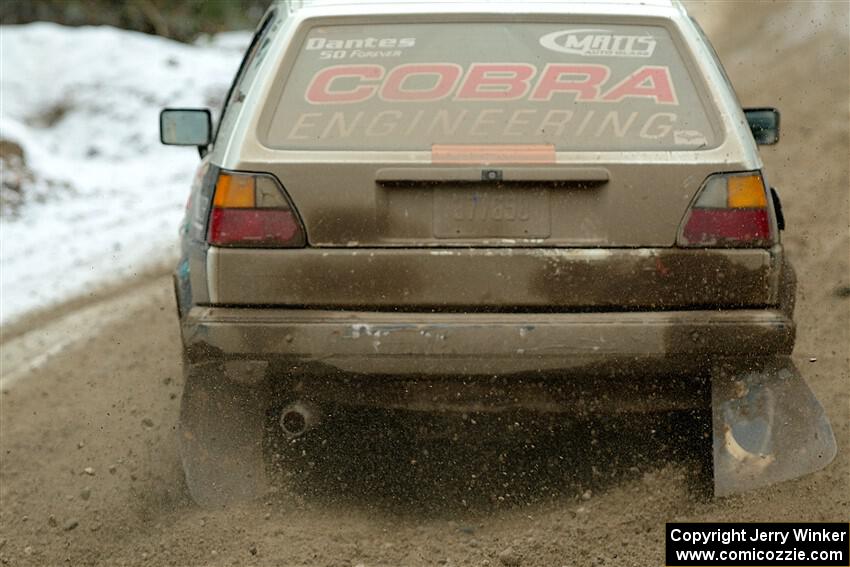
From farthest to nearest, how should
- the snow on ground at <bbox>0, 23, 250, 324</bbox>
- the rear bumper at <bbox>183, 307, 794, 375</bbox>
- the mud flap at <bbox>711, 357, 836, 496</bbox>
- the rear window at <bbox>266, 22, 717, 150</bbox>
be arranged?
1. the snow on ground at <bbox>0, 23, 250, 324</bbox>
2. the mud flap at <bbox>711, 357, 836, 496</bbox>
3. the rear window at <bbox>266, 22, 717, 150</bbox>
4. the rear bumper at <bbox>183, 307, 794, 375</bbox>

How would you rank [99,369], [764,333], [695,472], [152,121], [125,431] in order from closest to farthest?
[764,333] → [695,472] → [125,431] → [99,369] → [152,121]

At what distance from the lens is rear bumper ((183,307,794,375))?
3.94 m

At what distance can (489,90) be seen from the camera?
4.12 metres

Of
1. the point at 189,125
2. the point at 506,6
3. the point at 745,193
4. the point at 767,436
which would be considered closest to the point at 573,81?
the point at 506,6

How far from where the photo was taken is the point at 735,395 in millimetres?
4148

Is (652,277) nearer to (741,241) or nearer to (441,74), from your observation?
(741,241)

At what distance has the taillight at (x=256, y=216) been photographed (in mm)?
4008

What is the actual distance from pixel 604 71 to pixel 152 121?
11.2m

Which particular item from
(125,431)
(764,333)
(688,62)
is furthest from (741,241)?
(125,431)

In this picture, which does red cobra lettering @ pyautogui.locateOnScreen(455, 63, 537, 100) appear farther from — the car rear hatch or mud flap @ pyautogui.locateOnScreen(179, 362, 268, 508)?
mud flap @ pyautogui.locateOnScreen(179, 362, 268, 508)

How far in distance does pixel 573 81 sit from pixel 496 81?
26 cm

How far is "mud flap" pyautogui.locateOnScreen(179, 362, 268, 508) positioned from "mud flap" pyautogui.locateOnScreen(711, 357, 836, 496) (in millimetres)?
1561

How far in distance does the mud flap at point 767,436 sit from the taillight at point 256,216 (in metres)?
1.51
